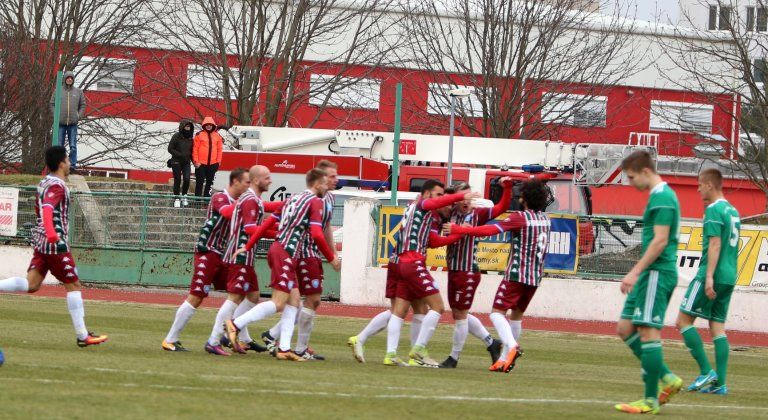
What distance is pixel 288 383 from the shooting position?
34.2 ft

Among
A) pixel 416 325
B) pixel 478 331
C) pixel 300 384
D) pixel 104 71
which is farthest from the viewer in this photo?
pixel 104 71

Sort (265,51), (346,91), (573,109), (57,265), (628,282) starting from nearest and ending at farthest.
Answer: (628,282) → (57,265) → (265,51) → (573,109) → (346,91)

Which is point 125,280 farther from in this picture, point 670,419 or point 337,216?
point 670,419

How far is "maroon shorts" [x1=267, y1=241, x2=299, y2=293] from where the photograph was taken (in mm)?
12711

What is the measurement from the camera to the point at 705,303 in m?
12.2

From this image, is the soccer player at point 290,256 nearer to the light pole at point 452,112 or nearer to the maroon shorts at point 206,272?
the maroon shorts at point 206,272

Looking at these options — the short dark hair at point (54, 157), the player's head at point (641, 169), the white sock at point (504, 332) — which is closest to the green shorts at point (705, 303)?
the white sock at point (504, 332)

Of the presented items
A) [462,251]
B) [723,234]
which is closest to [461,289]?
[462,251]

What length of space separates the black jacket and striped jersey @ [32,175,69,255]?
584 inches

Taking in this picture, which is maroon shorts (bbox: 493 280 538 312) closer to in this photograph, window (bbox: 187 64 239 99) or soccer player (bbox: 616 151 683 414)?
soccer player (bbox: 616 151 683 414)

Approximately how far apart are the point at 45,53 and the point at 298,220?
80.5 ft

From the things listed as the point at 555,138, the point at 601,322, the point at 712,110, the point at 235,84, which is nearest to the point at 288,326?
the point at 601,322

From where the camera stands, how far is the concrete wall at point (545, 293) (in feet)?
75.3

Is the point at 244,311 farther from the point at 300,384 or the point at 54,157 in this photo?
the point at 300,384
